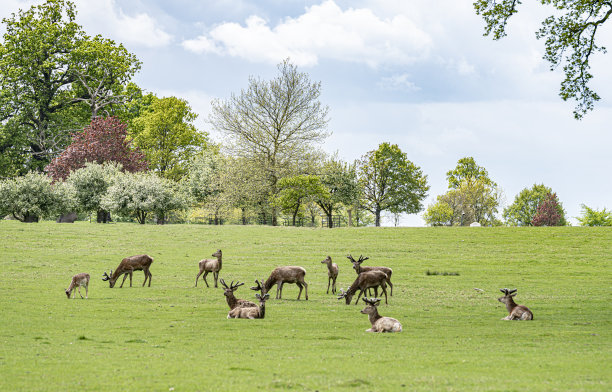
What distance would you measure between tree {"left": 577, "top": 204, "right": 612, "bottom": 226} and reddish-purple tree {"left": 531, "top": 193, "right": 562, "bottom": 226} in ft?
72.0

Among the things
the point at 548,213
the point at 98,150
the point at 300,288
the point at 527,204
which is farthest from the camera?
the point at 527,204

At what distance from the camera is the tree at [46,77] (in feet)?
241

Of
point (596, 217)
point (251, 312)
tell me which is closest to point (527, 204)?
point (596, 217)

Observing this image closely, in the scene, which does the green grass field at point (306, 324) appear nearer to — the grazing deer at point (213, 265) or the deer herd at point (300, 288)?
the deer herd at point (300, 288)

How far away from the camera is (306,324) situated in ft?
53.5

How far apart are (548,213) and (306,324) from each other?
325 ft

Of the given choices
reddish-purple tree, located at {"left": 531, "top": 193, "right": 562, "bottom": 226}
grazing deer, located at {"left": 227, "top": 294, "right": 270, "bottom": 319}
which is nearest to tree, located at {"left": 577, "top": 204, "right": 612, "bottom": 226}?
reddish-purple tree, located at {"left": 531, "top": 193, "right": 562, "bottom": 226}

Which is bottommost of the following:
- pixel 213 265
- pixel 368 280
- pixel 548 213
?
pixel 368 280

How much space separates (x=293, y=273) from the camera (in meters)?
21.2

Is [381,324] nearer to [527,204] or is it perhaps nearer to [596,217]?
[596,217]

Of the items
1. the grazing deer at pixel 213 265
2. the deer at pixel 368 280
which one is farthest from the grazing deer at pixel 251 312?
the grazing deer at pixel 213 265

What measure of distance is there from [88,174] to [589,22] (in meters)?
50.3

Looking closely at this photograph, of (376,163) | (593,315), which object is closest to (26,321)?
(593,315)

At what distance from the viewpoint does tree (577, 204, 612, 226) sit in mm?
79125
